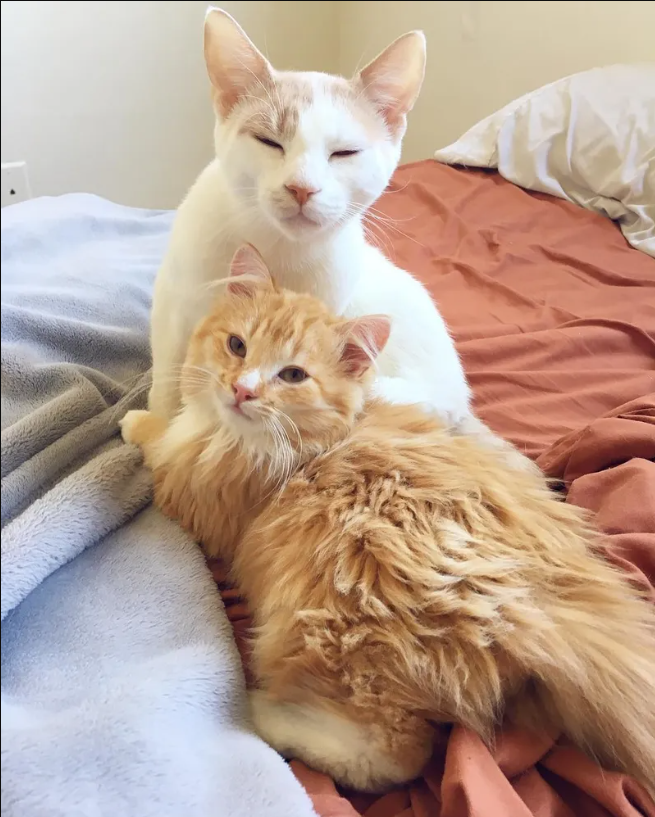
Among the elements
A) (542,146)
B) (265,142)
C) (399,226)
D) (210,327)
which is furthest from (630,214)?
(210,327)

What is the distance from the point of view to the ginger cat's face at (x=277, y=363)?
0.94 metres

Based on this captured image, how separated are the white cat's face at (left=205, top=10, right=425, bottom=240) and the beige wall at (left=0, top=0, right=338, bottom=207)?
11.3 inches

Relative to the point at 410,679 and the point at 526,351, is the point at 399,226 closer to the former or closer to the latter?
the point at 526,351

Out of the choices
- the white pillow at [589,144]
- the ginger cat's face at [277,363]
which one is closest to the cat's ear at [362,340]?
the ginger cat's face at [277,363]

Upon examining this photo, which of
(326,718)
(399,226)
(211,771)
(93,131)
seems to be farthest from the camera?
(399,226)

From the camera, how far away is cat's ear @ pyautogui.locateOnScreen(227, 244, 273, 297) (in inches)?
40.3

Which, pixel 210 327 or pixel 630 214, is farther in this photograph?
pixel 630 214

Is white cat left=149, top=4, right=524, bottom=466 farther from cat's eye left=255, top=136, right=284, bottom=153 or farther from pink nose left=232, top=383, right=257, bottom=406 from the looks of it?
pink nose left=232, top=383, right=257, bottom=406

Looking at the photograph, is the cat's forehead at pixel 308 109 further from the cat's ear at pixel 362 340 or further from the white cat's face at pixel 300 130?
the cat's ear at pixel 362 340

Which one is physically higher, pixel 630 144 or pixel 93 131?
pixel 630 144

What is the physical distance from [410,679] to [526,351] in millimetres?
963

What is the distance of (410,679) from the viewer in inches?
30.5

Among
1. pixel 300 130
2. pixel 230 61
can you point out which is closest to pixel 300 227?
pixel 300 130

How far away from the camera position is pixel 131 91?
1.96 m
